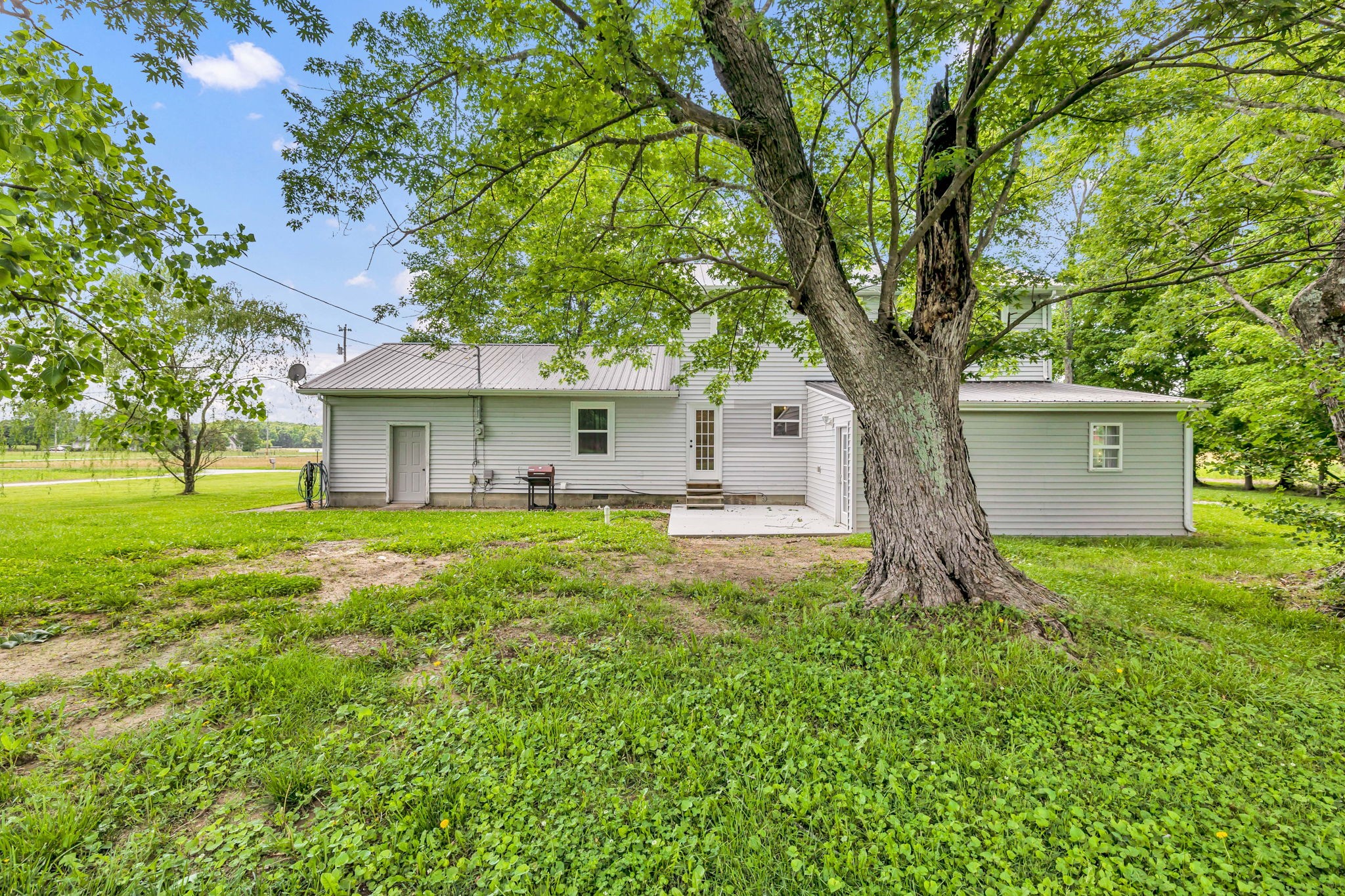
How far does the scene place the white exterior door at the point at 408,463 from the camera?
1191 cm

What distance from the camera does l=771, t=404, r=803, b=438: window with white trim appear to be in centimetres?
1188

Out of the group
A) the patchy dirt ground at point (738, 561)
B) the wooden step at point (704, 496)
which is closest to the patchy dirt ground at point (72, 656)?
the patchy dirt ground at point (738, 561)

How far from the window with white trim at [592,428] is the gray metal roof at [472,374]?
61cm

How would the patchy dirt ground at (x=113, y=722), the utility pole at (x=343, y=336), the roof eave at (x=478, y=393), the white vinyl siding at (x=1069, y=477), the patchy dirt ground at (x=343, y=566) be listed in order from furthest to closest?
1. the utility pole at (x=343, y=336)
2. the roof eave at (x=478, y=393)
3. the white vinyl siding at (x=1069, y=477)
4. the patchy dirt ground at (x=343, y=566)
5. the patchy dirt ground at (x=113, y=722)

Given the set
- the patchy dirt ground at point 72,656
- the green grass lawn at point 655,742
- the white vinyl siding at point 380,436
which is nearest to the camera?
the green grass lawn at point 655,742

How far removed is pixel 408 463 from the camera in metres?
12.0

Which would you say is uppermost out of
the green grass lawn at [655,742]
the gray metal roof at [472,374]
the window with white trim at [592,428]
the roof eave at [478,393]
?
the gray metal roof at [472,374]

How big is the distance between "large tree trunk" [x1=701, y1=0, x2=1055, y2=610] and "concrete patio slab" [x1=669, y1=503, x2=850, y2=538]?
4.09m

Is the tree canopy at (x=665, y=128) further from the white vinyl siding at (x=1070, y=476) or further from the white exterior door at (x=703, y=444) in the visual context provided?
the white exterior door at (x=703, y=444)

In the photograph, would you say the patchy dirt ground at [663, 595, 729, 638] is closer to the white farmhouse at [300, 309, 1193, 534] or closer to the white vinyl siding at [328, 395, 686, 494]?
the white farmhouse at [300, 309, 1193, 534]

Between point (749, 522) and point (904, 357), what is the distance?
565 centimetres

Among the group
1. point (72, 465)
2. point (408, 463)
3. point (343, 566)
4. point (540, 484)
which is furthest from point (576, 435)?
point (72, 465)

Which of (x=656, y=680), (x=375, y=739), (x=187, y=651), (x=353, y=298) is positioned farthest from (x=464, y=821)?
(x=353, y=298)

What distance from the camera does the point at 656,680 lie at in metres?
3.11
